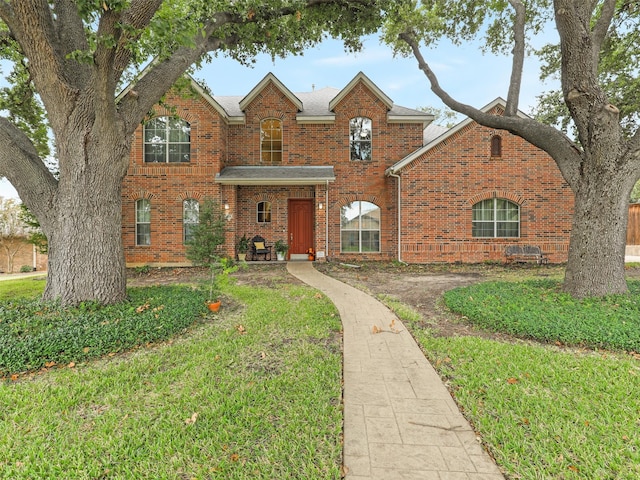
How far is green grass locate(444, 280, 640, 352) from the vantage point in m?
4.34

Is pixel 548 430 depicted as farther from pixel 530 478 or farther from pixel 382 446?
pixel 382 446

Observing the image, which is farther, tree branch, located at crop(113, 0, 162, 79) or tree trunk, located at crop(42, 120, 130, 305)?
tree trunk, located at crop(42, 120, 130, 305)

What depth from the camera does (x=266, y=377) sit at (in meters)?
3.40

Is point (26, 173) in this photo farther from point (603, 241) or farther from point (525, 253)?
point (525, 253)

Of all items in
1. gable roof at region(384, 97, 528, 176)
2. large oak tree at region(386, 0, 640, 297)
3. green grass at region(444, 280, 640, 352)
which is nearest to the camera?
green grass at region(444, 280, 640, 352)

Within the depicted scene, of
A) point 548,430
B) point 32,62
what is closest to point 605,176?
point 548,430

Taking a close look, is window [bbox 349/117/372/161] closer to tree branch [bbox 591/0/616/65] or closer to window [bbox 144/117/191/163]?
window [bbox 144/117/191/163]

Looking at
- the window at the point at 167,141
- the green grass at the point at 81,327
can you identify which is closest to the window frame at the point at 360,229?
the window at the point at 167,141

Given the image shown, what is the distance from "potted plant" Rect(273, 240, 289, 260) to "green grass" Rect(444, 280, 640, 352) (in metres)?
7.69

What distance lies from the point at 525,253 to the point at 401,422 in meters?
12.1

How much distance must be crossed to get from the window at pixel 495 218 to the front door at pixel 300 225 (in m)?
6.90

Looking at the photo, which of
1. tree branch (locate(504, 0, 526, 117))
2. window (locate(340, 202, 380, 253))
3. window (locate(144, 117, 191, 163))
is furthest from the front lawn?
window (locate(144, 117, 191, 163))

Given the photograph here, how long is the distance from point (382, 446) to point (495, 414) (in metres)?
1.15

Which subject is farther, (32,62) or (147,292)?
(147,292)
